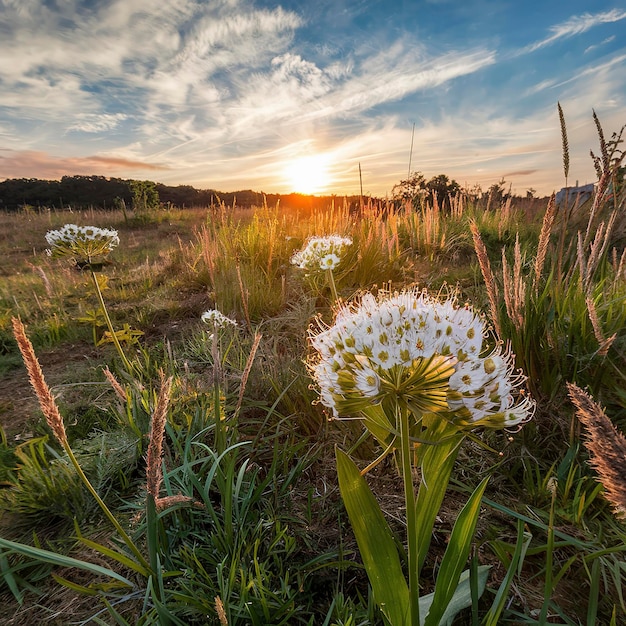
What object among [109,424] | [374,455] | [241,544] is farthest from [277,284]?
[241,544]

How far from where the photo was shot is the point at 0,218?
1872 cm

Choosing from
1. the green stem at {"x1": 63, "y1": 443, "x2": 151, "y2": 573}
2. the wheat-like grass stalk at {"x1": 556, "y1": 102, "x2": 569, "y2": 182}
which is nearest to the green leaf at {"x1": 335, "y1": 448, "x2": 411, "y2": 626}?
the green stem at {"x1": 63, "y1": 443, "x2": 151, "y2": 573}

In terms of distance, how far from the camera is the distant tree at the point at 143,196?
18.7m

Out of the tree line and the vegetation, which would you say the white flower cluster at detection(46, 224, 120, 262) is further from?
the tree line

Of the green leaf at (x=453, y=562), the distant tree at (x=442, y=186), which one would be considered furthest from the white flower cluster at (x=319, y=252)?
the distant tree at (x=442, y=186)

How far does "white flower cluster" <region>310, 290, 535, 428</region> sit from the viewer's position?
3.02 feet

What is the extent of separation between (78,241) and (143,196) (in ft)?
63.3

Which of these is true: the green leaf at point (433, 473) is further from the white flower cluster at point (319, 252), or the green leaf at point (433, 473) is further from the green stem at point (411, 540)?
the white flower cluster at point (319, 252)

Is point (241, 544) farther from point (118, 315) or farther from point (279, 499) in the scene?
point (118, 315)

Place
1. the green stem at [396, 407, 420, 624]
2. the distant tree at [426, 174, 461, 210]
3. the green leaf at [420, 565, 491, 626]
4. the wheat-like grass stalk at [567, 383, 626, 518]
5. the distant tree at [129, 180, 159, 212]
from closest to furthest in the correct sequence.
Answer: the wheat-like grass stalk at [567, 383, 626, 518], the green stem at [396, 407, 420, 624], the green leaf at [420, 565, 491, 626], the distant tree at [426, 174, 461, 210], the distant tree at [129, 180, 159, 212]

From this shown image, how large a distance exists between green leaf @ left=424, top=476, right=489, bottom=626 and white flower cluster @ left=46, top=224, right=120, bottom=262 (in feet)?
9.71

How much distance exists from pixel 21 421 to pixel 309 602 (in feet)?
7.95

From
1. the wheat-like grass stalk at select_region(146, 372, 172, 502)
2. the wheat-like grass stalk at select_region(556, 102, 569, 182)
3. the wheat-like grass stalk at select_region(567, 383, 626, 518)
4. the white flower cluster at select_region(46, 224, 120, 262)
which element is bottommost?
the wheat-like grass stalk at select_region(146, 372, 172, 502)

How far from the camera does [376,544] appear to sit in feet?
3.25
